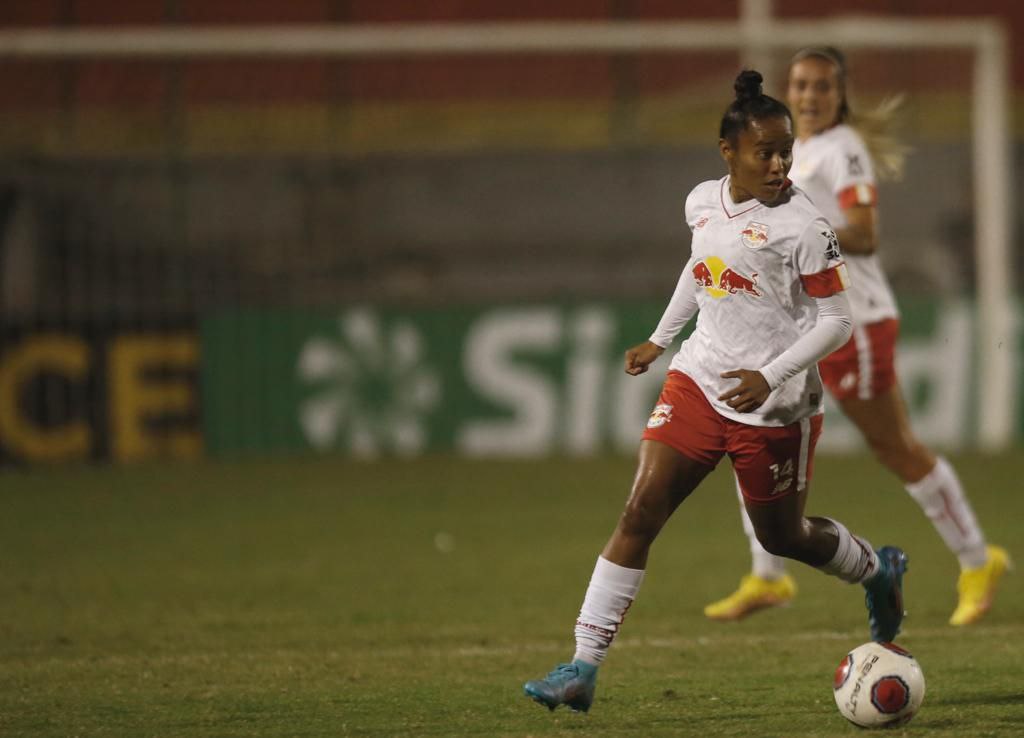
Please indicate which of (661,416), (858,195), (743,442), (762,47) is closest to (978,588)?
(858,195)

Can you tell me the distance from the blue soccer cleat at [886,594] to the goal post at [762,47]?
26.9 ft

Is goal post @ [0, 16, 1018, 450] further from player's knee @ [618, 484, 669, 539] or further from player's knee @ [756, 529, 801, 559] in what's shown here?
player's knee @ [618, 484, 669, 539]

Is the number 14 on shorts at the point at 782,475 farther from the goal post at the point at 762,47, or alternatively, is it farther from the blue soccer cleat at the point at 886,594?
the goal post at the point at 762,47

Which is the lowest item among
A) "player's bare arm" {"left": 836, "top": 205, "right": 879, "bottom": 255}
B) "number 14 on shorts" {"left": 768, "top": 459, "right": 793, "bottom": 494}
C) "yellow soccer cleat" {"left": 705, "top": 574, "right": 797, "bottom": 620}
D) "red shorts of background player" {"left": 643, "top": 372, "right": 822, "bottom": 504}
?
"yellow soccer cleat" {"left": 705, "top": 574, "right": 797, "bottom": 620}

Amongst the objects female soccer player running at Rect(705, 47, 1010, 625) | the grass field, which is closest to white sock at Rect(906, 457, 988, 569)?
female soccer player running at Rect(705, 47, 1010, 625)

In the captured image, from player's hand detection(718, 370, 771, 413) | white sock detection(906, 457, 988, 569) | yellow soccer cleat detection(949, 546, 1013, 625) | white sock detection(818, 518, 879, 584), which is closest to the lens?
player's hand detection(718, 370, 771, 413)

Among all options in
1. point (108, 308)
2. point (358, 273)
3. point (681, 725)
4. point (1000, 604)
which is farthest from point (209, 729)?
point (358, 273)

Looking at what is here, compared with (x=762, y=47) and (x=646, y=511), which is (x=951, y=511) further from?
(x=762, y=47)

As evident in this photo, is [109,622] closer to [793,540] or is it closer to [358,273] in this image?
[793,540]

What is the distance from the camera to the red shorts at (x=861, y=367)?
21.2 feet

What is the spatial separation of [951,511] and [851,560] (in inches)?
63.3

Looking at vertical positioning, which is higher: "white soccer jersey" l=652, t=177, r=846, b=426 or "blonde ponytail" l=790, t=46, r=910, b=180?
"blonde ponytail" l=790, t=46, r=910, b=180

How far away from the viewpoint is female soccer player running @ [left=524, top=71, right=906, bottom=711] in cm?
475

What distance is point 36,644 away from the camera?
20.8 feet
